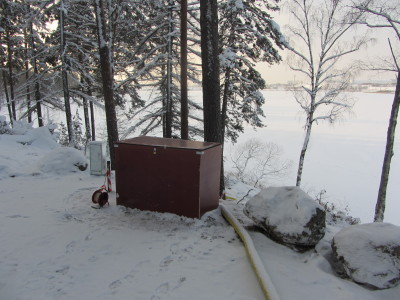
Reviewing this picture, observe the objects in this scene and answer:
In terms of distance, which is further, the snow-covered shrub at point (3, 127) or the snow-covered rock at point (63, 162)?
the snow-covered shrub at point (3, 127)

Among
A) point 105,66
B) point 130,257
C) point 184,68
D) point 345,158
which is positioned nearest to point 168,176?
point 130,257

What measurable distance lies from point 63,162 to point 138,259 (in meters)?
6.53

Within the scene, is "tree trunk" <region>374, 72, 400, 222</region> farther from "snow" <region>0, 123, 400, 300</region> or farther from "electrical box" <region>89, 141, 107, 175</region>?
"electrical box" <region>89, 141, 107, 175</region>

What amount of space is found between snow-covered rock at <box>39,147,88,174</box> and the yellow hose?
625 centimetres

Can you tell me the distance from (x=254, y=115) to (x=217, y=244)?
11.9m

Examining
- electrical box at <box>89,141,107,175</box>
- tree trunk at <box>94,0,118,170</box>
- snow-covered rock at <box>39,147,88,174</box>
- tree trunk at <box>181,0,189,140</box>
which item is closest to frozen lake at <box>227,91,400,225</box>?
tree trunk at <box>181,0,189,140</box>

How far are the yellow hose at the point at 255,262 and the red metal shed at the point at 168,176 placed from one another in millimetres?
778

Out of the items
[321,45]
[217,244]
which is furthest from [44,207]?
[321,45]

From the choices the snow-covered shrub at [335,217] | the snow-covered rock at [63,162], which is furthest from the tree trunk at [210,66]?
the snow-covered rock at [63,162]

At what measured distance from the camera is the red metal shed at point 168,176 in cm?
525

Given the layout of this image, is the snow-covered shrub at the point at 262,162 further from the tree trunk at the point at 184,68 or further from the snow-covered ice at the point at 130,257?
the snow-covered ice at the point at 130,257

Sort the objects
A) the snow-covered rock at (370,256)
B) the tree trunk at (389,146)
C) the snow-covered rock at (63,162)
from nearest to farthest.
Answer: the snow-covered rock at (370,256) < the snow-covered rock at (63,162) < the tree trunk at (389,146)

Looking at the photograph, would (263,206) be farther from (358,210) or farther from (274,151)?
(274,151)

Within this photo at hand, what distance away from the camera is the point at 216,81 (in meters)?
7.14
